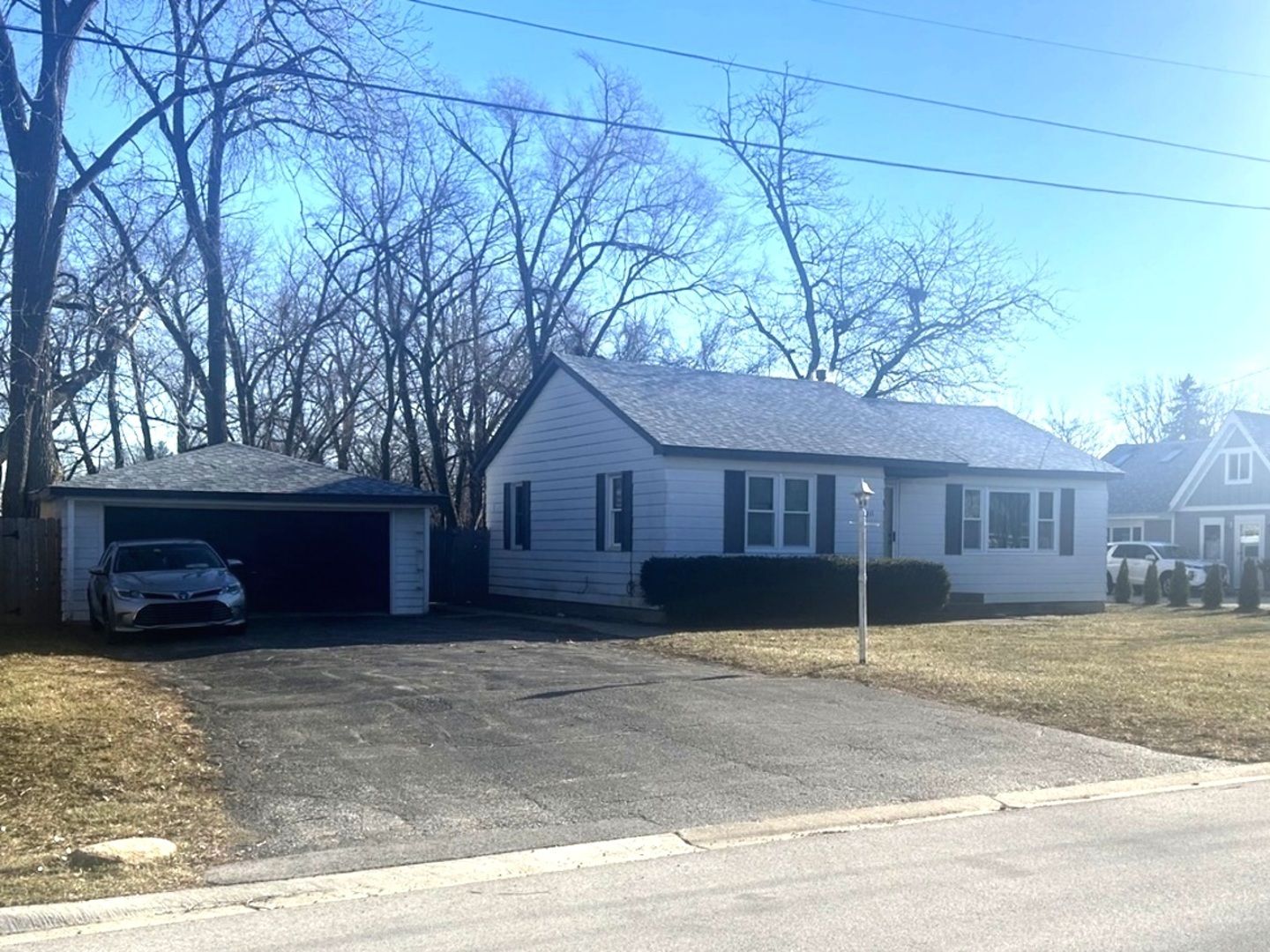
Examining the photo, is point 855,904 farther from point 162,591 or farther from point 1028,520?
point 1028,520

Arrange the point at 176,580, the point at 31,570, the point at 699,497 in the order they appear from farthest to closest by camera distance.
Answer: the point at 699,497, the point at 31,570, the point at 176,580

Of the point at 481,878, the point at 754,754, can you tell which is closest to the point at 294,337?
the point at 754,754

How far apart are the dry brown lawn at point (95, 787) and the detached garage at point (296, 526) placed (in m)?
9.45

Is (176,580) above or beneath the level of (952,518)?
beneath

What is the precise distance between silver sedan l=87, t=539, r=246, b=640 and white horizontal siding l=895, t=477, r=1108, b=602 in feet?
45.4

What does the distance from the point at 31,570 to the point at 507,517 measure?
10.6 meters

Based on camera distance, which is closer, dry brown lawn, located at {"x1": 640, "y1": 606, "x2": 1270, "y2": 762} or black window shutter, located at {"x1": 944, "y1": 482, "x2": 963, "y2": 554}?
dry brown lawn, located at {"x1": 640, "y1": 606, "x2": 1270, "y2": 762}

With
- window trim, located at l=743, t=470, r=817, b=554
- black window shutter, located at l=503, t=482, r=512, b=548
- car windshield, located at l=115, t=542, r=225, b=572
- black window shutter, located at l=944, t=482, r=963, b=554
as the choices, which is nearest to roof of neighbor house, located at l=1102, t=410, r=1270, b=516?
black window shutter, located at l=944, t=482, r=963, b=554

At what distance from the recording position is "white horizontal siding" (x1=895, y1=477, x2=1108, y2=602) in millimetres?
25922

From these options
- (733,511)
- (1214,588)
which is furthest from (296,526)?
(1214,588)

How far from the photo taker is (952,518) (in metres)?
26.3

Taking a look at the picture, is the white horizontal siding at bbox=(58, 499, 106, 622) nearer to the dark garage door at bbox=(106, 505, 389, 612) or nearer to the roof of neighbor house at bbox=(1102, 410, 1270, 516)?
the dark garage door at bbox=(106, 505, 389, 612)

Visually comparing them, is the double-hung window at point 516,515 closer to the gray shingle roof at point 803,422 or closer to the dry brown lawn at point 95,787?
the gray shingle roof at point 803,422

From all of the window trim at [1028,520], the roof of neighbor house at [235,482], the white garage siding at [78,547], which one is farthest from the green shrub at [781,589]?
the white garage siding at [78,547]
